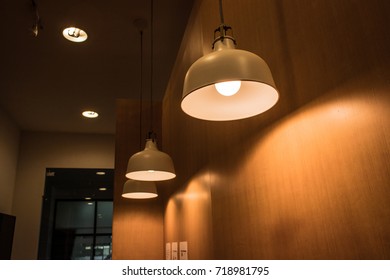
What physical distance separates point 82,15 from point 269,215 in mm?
2259

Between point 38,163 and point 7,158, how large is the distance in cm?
59

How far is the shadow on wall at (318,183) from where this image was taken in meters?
0.79

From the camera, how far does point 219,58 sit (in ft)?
2.97

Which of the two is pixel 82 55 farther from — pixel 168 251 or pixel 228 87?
pixel 228 87

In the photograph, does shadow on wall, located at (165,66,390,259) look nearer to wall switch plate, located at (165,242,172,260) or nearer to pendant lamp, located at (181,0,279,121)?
pendant lamp, located at (181,0,279,121)

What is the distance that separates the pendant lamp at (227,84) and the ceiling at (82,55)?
1.76m

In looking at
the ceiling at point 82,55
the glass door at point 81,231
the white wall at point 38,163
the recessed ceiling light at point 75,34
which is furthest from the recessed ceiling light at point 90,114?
the glass door at point 81,231

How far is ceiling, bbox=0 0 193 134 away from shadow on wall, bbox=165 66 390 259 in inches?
66.2

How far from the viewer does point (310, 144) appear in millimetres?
1032

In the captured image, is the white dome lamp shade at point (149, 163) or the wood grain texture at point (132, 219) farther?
the wood grain texture at point (132, 219)

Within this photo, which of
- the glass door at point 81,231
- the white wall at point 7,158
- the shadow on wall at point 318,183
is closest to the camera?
the shadow on wall at point 318,183

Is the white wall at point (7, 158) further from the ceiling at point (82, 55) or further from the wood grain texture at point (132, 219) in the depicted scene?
the wood grain texture at point (132, 219)

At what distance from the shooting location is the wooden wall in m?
0.80
